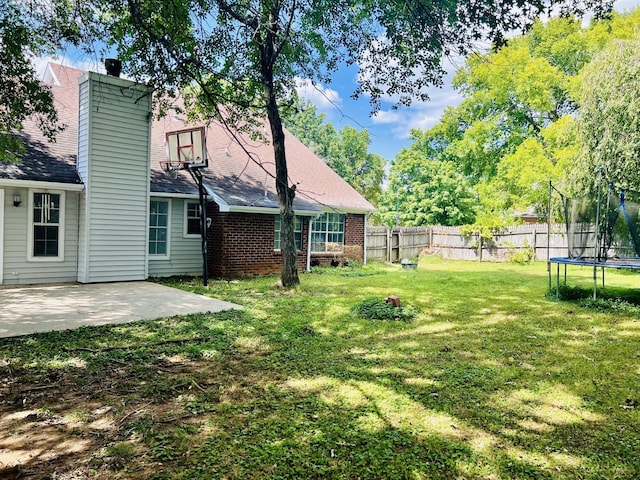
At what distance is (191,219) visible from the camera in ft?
39.8

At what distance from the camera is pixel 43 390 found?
3.82 metres

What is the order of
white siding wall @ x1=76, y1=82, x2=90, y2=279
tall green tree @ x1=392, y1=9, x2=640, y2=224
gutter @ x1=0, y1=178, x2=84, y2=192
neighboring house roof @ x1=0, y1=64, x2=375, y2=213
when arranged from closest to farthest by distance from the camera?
gutter @ x1=0, y1=178, x2=84, y2=192 < white siding wall @ x1=76, y1=82, x2=90, y2=279 < neighboring house roof @ x1=0, y1=64, x2=375, y2=213 < tall green tree @ x1=392, y1=9, x2=640, y2=224

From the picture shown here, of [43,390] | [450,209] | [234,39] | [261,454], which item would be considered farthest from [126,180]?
[450,209]

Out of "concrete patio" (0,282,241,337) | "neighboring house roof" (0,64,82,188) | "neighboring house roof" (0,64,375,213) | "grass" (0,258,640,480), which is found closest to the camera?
"grass" (0,258,640,480)

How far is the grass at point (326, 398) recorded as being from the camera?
2734 mm

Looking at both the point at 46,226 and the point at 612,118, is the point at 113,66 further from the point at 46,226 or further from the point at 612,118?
the point at 612,118

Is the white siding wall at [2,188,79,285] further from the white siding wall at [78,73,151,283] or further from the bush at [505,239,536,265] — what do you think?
the bush at [505,239,536,265]

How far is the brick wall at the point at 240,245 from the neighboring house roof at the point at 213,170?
53cm

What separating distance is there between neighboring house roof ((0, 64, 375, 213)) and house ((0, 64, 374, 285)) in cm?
4

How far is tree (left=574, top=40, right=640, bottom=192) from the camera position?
14641mm

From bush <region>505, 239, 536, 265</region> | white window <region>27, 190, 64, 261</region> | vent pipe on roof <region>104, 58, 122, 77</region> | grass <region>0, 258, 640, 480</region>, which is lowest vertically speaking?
grass <region>0, 258, 640, 480</region>

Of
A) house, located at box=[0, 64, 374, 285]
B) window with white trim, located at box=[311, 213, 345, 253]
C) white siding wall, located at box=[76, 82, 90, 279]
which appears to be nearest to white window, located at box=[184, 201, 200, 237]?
house, located at box=[0, 64, 374, 285]

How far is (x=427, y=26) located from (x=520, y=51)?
20877 millimetres

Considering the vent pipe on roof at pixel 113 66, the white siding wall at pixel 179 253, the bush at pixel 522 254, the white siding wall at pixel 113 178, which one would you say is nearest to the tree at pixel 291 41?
the white siding wall at pixel 113 178
